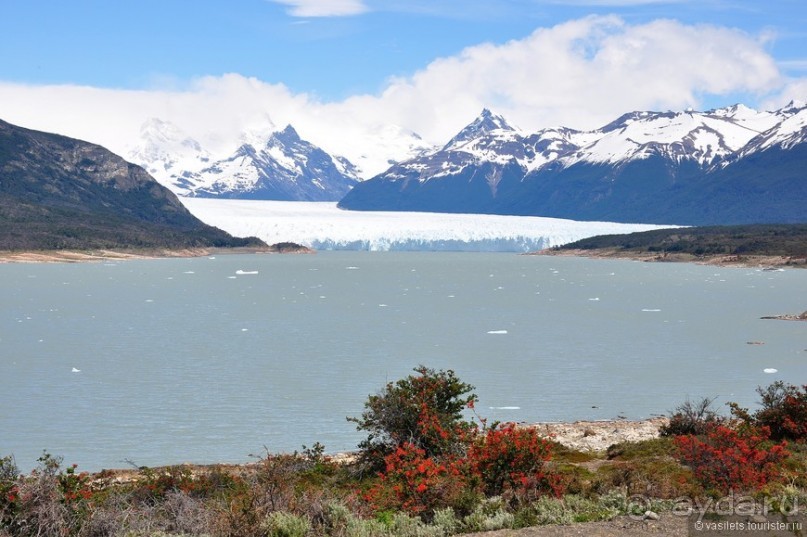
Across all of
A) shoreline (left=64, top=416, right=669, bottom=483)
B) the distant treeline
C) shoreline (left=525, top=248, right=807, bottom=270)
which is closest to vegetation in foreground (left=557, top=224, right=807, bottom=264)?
the distant treeline

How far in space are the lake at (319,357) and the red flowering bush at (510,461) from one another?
1047 cm

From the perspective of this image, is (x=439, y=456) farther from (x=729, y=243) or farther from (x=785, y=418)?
(x=729, y=243)

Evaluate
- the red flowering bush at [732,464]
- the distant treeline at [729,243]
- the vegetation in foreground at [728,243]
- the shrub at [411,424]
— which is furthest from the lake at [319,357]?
the distant treeline at [729,243]

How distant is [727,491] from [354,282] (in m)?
96.5

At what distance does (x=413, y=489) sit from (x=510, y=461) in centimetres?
252

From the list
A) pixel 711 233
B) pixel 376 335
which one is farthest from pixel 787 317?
pixel 711 233

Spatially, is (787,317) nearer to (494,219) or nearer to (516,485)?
(516,485)

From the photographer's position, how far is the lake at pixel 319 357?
2820 cm

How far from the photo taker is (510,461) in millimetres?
16203

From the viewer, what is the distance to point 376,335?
5441 centimetres

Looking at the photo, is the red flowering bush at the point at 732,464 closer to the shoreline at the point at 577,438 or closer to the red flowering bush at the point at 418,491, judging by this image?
the shoreline at the point at 577,438

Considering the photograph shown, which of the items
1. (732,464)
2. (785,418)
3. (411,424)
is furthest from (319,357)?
(732,464)

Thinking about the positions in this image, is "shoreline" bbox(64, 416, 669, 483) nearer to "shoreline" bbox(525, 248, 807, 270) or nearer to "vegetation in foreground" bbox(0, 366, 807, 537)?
"vegetation in foreground" bbox(0, 366, 807, 537)

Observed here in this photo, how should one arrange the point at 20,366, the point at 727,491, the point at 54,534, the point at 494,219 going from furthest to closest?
the point at 494,219
the point at 20,366
the point at 727,491
the point at 54,534
